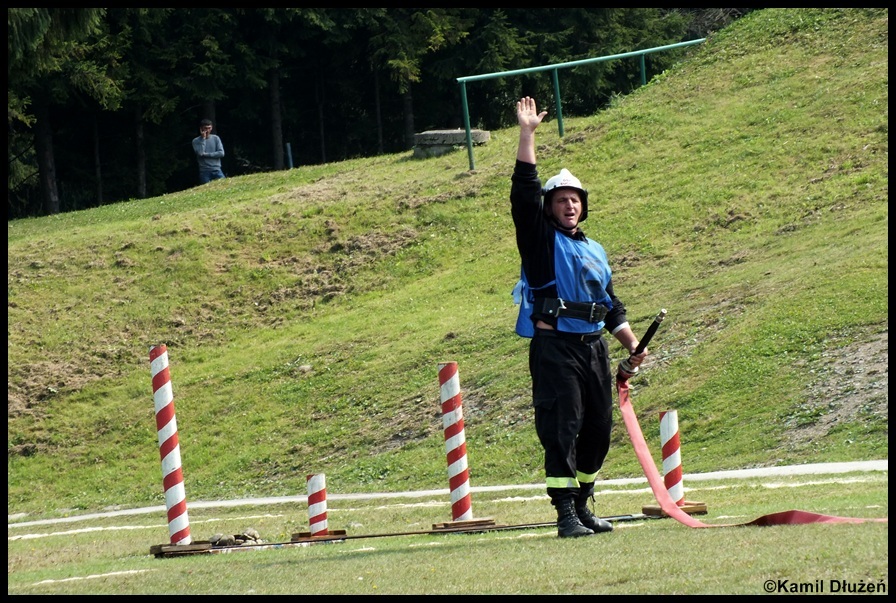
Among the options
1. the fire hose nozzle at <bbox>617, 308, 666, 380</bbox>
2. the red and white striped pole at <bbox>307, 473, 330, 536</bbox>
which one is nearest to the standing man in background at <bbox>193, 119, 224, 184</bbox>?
the red and white striped pole at <bbox>307, 473, 330, 536</bbox>

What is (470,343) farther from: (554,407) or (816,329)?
(554,407)

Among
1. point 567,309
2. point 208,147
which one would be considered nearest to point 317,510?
point 567,309

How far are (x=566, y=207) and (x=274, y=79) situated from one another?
38.5 m

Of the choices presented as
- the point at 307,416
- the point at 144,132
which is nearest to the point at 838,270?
the point at 307,416

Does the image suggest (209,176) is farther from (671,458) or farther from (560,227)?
(560,227)

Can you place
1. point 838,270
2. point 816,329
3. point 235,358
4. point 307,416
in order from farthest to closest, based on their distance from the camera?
point 235,358, point 307,416, point 838,270, point 816,329

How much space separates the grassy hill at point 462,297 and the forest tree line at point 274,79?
35.1ft

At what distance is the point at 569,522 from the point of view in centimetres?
877

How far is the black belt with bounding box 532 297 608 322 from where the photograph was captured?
8695mm

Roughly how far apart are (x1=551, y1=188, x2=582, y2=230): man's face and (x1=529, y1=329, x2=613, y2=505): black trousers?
2.41ft

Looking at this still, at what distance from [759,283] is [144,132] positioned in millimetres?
30507

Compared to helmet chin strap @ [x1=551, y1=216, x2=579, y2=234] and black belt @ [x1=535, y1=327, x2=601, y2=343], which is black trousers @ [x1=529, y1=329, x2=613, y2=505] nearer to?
black belt @ [x1=535, y1=327, x2=601, y2=343]

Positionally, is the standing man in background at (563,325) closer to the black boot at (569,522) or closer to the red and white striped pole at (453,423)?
the black boot at (569,522)

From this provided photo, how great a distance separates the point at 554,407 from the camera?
863 cm
